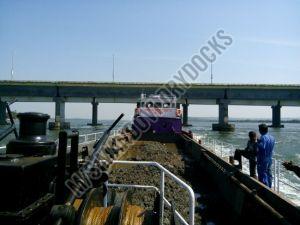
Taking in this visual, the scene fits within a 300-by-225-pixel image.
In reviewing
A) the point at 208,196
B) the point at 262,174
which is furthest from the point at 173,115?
the point at 262,174

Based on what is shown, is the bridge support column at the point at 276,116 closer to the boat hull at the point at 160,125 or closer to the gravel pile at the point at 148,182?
the boat hull at the point at 160,125

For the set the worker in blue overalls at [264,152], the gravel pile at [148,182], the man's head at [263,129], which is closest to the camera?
the man's head at [263,129]

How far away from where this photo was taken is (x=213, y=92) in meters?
77.1

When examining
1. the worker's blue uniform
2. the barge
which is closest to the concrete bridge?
the barge

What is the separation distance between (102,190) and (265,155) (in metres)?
5.99

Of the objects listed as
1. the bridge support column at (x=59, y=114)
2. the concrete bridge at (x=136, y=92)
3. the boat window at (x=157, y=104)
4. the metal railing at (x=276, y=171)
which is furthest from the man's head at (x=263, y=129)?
the bridge support column at (x=59, y=114)

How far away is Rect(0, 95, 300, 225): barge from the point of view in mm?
3625

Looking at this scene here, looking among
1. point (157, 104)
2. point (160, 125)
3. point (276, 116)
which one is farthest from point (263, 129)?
point (276, 116)

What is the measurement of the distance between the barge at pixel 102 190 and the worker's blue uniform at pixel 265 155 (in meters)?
Result: 0.44

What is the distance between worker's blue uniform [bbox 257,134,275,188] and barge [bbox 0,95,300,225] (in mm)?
442

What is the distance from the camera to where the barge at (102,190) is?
3.62m

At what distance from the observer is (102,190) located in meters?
5.11

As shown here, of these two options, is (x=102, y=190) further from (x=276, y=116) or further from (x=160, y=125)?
(x=276, y=116)

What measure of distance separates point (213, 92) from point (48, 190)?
74.6 m
